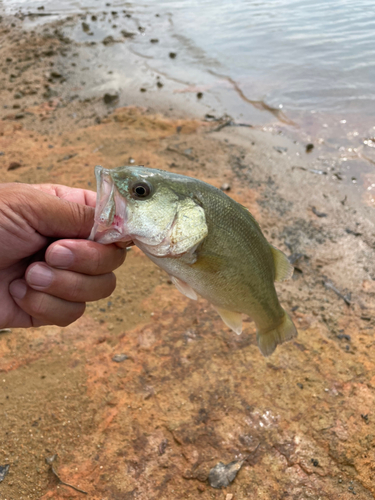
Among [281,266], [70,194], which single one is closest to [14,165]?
[70,194]

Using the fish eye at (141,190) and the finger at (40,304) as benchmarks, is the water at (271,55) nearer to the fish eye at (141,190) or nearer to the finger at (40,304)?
the fish eye at (141,190)

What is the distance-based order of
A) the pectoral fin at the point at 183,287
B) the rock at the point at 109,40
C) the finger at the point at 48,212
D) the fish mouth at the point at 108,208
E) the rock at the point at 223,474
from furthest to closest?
the rock at the point at 109,40 < the rock at the point at 223,474 < the pectoral fin at the point at 183,287 < the finger at the point at 48,212 < the fish mouth at the point at 108,208

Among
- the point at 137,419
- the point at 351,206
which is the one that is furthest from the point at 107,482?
the point at 351,206

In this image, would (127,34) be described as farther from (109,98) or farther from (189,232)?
(189,232)

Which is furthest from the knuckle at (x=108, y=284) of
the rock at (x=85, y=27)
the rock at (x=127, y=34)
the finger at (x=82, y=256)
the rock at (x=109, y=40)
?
the rock at (x=85, y=27)

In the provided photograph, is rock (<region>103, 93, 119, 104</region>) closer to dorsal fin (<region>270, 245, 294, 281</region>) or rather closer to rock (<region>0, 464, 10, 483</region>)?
dorsal fin (<region>270, 245, 294, 281</region>)
